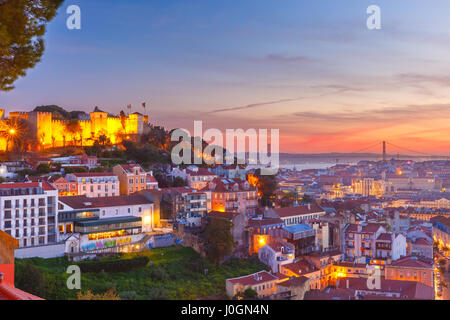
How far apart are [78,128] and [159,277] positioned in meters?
16.5

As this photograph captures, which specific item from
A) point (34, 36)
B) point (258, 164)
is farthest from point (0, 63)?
point (258, 164)

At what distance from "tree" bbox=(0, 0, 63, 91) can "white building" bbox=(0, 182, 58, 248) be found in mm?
7766

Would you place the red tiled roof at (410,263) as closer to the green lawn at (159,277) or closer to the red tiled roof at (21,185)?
the green lawn at (159,277)

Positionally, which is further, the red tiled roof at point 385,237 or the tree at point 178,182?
the tree at point 178,182

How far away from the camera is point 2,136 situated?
71.5 feet

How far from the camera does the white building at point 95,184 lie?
15383 mm

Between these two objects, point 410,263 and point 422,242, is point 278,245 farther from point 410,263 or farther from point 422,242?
point 422,242

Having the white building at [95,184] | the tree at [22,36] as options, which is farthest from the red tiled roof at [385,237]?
the tree at [22,36]

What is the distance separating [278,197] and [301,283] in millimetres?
9213

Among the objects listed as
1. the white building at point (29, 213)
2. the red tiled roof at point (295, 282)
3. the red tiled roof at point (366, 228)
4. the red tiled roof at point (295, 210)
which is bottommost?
the red tiled roof at point (295, 282)

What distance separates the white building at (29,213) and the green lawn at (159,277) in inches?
27.2

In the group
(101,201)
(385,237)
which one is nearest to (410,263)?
(385,237)

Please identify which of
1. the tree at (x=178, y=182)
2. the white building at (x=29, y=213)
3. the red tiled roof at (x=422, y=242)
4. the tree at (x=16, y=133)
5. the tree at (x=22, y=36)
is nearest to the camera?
the tree at (x=22, y=36)

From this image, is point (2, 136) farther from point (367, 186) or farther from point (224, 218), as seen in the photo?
point (367, 186)
